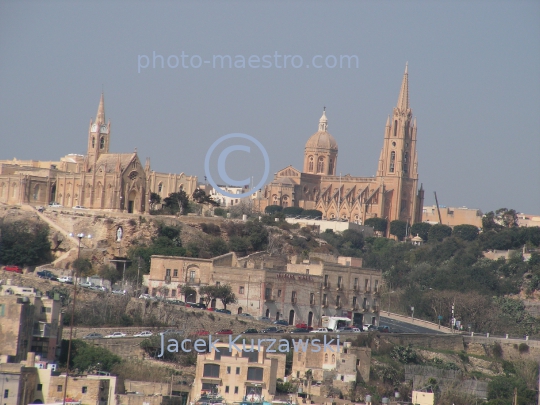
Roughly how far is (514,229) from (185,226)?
130ft

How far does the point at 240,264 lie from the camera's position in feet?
218

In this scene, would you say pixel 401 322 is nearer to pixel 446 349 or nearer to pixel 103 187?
pixel 446 349

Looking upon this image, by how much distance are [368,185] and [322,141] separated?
30.9ft

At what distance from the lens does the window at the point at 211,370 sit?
46969mm

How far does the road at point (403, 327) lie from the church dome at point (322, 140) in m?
71.2

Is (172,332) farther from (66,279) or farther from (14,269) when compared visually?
(14,269)

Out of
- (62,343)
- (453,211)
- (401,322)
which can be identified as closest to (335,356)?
(62,343)

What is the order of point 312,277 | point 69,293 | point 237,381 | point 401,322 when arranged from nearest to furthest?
point 237,381 < point 69,293 < point 312,277 < point 401,322

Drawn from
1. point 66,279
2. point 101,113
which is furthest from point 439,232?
point 66,279

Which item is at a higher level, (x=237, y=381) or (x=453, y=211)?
(x=453, y=211)

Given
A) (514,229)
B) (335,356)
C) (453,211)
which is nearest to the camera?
(335,356)

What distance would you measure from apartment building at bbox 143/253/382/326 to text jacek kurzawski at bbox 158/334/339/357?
653 cm

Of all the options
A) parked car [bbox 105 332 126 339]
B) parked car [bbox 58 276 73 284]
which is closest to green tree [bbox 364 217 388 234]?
parked car [bbox 58 276 73 284]

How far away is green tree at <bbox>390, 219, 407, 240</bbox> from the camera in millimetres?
125500
